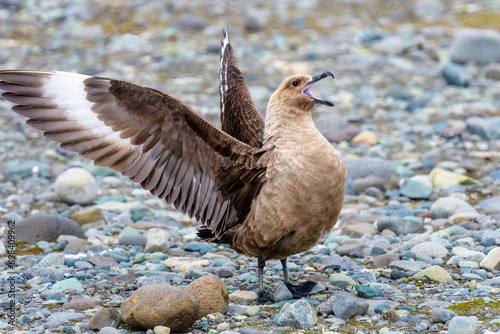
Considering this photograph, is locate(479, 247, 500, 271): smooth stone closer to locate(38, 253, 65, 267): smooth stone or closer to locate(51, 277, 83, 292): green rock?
locate(51, 277, 83, 292): green rock

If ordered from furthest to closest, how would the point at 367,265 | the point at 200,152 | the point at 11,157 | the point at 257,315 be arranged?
the point at 11,157 → the point at 367,265 → the point at 200,152 → the point at 257,315

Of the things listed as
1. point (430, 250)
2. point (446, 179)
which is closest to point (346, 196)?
point (446, 179)

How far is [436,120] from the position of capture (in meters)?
10.1

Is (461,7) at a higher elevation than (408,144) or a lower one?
higher

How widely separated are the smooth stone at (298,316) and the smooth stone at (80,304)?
1.36 meters

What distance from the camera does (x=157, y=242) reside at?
20.5 feet

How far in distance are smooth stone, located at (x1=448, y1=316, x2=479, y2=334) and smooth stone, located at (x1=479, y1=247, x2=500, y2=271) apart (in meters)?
1.24

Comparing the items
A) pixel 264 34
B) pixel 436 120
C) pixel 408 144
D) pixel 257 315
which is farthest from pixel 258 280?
pixel 264 34

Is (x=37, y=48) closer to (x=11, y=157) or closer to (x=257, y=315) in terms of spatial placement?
(x=11, y=157)

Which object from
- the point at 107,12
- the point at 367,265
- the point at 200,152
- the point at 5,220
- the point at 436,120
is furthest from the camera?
the point at 107,12

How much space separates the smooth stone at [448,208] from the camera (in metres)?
6.82

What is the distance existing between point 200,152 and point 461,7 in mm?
12182

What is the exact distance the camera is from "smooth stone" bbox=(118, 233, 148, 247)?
6.42m

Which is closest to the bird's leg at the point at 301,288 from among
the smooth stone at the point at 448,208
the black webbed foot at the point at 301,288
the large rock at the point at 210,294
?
the black webbed foot at the point at 301,288
